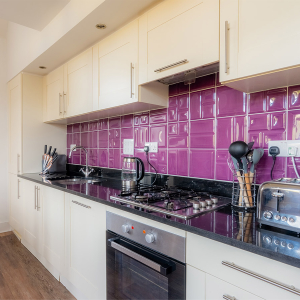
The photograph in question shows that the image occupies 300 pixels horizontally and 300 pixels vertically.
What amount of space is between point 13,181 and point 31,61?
156cm

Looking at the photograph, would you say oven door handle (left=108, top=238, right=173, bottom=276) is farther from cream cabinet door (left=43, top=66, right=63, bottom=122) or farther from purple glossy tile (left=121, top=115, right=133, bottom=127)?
cream cabinet door (left=43, top=66, right=63, bottom=122)

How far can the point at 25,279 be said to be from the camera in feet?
7.00

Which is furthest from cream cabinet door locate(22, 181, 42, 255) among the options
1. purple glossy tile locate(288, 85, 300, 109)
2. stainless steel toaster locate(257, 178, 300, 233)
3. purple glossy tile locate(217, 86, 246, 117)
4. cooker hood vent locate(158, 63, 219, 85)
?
purple glossy tile locate(288, 85, 300, 109)

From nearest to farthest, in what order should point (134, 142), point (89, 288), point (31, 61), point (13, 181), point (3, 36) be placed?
point (89, 288) → point (134, 142) → point (31, 61) → point (13, 181) → point (3, 36)

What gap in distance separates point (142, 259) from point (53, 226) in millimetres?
1262

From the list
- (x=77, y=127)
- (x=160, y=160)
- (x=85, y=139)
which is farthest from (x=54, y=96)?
(x=160, y=160)

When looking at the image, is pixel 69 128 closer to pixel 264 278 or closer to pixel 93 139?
pixel 93 139

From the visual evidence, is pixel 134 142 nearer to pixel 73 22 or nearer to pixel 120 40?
pixel 120 40

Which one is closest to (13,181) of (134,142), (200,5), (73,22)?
(134,142)

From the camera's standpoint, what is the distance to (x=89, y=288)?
166cm

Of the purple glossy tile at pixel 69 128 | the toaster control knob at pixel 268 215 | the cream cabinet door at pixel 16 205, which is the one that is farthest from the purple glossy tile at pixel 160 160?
the cream cabinet door at pixel 16 205

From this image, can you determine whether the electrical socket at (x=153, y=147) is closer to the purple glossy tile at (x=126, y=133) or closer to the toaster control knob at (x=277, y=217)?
the purple glossy tile at (x=126, y=133)

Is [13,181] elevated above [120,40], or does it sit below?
below

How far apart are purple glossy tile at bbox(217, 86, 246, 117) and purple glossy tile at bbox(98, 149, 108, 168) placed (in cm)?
135
